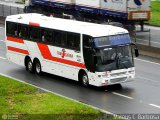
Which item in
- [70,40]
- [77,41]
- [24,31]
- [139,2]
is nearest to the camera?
[77,41]

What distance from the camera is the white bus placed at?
2234 centimetres

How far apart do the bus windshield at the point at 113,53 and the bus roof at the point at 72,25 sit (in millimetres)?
287

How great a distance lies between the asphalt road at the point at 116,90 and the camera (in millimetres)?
19634

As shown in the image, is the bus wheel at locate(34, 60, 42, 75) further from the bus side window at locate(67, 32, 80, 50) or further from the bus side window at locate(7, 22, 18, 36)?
the bus side window at locate(67, 32, 80, 50)

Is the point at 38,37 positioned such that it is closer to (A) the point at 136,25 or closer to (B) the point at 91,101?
(B) the point at 91,101

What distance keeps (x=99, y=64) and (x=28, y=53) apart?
236 inches

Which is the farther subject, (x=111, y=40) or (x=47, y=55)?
(x=47, y=55)

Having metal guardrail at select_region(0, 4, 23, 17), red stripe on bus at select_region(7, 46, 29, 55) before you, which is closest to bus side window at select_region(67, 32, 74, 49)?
red stripe on bus at select_region(7, 46, 29, 55)

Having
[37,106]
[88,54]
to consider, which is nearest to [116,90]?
[88,54]

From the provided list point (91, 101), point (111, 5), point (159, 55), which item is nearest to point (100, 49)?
point (91, 101)

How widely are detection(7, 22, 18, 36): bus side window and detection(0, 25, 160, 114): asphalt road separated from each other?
1.86 metres

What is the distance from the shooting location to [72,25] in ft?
80.1

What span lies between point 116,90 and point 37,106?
5232 mm

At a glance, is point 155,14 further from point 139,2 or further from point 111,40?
point 111,40
